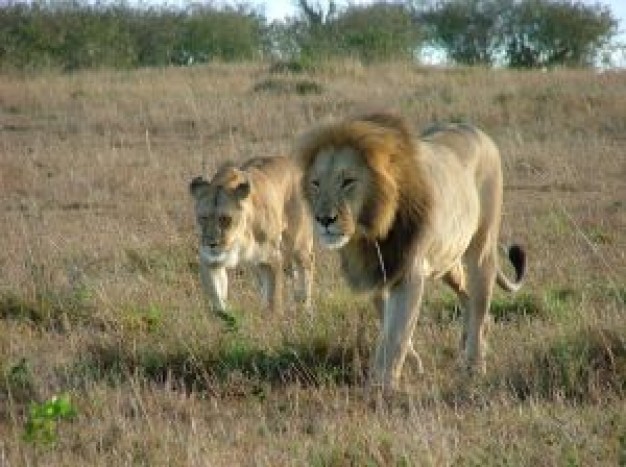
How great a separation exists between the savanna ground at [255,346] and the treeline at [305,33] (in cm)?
1688

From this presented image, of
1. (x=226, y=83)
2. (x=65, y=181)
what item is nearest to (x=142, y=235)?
(x=65, y=181)

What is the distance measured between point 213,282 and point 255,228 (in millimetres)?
806

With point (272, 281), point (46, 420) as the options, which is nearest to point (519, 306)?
point (272, 281)

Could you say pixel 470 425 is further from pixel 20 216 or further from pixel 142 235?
pixel 20 216

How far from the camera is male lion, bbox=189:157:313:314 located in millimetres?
7402

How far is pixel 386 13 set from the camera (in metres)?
38.9

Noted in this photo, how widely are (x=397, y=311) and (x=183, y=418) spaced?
3.41ft

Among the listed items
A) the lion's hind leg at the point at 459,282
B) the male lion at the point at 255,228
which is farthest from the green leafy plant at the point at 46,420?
the lion's hind leg at the point at 459,282

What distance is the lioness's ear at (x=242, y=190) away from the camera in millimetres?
7617

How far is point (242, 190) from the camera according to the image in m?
7.63

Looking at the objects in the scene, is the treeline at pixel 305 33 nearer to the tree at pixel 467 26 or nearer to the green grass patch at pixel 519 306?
the tree at pixel 467 26

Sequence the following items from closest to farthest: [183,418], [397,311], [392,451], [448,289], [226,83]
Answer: [392,451] < [183,418] < [397,311] < [448,289] < [226,83]

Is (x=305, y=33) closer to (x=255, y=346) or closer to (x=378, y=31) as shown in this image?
(x=378, y=31)

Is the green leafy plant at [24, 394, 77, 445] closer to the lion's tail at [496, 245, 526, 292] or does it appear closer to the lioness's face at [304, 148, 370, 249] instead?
the lioness's face at [304, 148, 370, 249]
